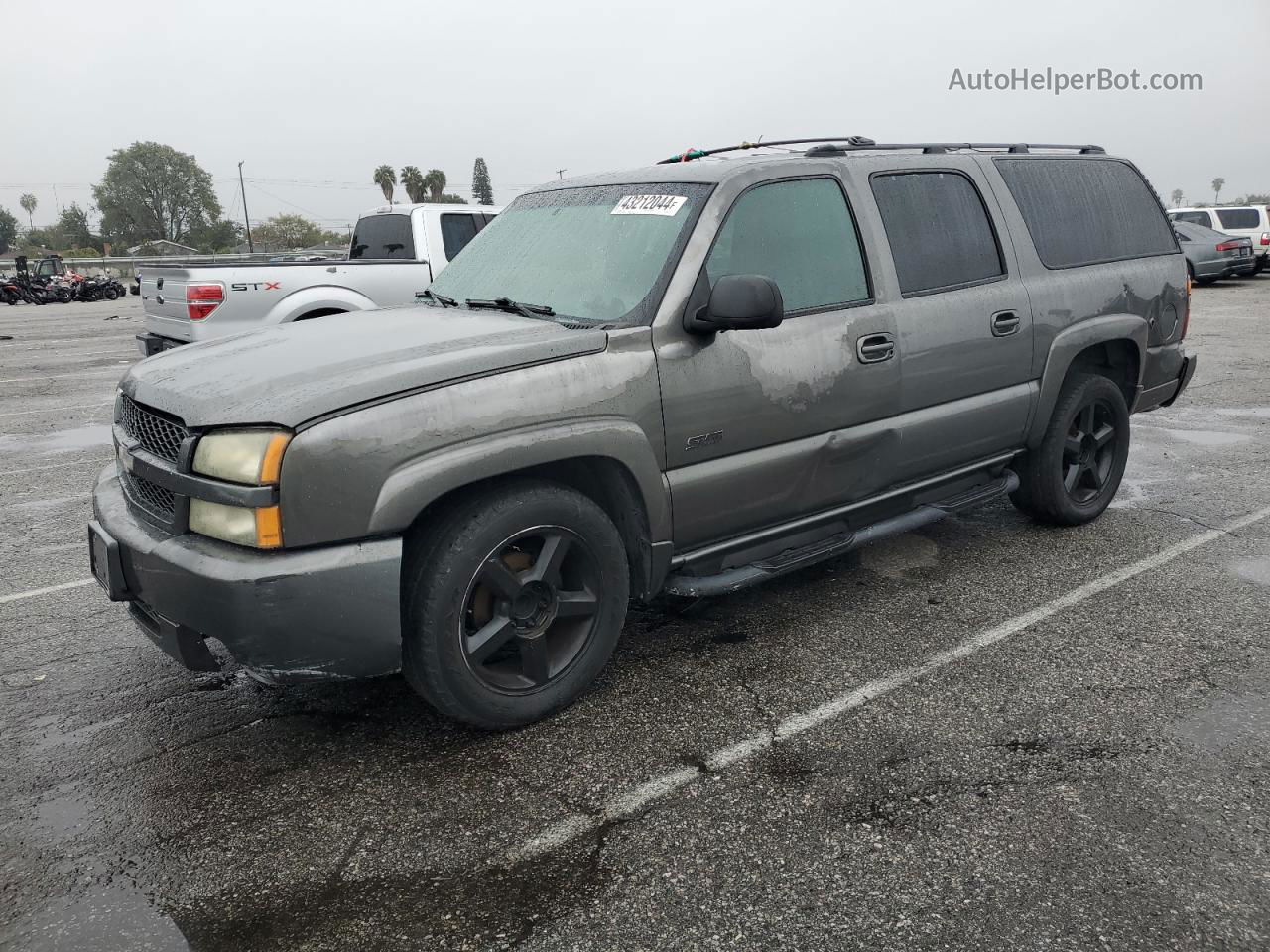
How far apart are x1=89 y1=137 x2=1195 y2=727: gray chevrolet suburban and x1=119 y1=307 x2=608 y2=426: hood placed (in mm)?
14

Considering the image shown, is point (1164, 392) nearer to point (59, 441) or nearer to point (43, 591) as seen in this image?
point (43, 591)

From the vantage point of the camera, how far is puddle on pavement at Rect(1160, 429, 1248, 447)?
7227mm

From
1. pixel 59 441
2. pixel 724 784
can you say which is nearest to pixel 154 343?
pixel 59 441

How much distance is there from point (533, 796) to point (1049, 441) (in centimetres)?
332

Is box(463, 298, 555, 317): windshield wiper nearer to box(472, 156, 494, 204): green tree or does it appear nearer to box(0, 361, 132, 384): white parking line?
box(0, 361, 132, 384): white parking line

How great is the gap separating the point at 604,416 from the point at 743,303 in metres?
0.60

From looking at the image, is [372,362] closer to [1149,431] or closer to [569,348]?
[569,348]

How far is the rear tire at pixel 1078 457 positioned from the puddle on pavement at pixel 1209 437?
97.2 inches

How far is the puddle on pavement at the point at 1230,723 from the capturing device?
121 inches

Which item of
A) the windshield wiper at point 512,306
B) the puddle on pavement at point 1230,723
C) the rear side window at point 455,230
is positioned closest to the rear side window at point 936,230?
the windshield wiper at point 512,306

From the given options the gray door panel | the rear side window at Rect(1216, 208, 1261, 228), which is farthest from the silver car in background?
the gray door panel

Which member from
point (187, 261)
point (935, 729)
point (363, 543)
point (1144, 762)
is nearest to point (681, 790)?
point (935, 729)

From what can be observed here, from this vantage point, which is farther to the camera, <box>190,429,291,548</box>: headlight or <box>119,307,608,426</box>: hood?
<box>119,307,608,426</box>: hood

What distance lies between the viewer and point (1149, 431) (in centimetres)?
779
